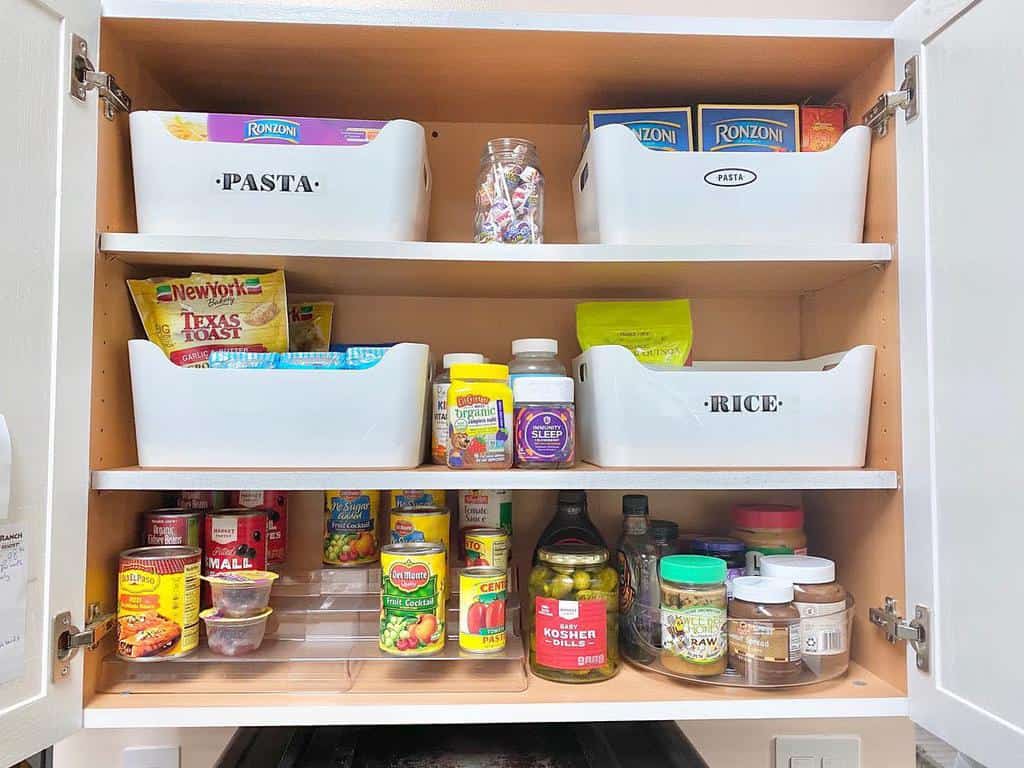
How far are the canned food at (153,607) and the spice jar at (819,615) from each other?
0.80 metres

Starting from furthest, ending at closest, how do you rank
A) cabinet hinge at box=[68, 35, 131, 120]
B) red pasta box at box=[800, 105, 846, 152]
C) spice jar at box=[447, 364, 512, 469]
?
1. red pasta box at box=[800, 105, 846, 152]
2. spice jar at box=[447, 364, 512, 469]
3. cabinet hinge at box=[68, 35, 131, 120]

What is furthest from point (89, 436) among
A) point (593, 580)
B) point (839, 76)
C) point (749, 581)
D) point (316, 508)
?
point (839, 76)

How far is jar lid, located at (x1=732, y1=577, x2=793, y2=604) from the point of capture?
95 cm

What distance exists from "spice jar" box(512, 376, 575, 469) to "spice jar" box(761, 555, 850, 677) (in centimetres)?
35

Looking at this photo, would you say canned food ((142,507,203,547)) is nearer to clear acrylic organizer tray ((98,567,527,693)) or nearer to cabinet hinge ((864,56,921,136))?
clear acrylic organizer tray ((98,567,527,693))

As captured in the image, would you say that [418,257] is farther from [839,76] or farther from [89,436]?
[839,76]

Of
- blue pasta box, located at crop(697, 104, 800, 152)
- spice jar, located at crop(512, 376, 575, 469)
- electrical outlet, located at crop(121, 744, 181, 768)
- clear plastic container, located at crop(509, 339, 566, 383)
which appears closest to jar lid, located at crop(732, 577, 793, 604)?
spice jar, located at crop(512, 376, 575, 469)

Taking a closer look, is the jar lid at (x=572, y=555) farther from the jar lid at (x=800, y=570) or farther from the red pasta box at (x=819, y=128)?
the red pasta box at (x=819, y=128)

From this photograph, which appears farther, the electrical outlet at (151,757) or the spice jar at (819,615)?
the electrical outlet at (151,757)

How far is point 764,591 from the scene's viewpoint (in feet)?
3.12

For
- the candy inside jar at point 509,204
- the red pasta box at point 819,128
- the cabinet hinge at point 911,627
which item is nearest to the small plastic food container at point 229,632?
the candy inside jar at point 509,204

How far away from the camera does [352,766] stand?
96cm

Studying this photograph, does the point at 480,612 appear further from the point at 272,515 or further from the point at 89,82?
the point at 89,82

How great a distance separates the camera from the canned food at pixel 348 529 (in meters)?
1.12
